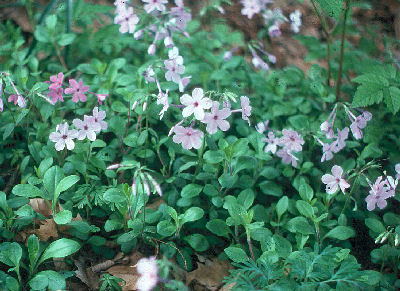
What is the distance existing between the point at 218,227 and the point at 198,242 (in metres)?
0.14

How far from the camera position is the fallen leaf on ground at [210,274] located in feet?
7.70

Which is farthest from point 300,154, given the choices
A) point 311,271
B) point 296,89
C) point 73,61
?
point 73,61

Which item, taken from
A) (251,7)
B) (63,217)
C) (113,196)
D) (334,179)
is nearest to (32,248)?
(63,217)

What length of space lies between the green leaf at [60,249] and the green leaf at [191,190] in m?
0.67

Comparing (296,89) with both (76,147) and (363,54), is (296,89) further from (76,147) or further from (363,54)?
(76,147)

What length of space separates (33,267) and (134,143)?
2.97 ft

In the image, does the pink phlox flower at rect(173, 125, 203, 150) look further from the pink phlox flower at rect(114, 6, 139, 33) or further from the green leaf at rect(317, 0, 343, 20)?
the green leaf at rect(317, 0, 343, 20)

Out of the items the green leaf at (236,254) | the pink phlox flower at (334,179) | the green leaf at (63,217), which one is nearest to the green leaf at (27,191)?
the green leaf at (63,217)

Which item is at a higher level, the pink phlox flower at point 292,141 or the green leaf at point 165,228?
the pink phlox flower at point 292,141

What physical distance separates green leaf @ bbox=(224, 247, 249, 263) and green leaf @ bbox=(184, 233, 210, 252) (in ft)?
0.60

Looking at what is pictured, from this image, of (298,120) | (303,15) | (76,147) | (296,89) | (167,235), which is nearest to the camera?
(167,235)

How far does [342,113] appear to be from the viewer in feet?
9.87

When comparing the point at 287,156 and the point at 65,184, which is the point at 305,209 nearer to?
the point at 287,156

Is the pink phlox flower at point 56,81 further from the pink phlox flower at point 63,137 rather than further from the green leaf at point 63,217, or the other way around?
the green leaf at point 63,217
